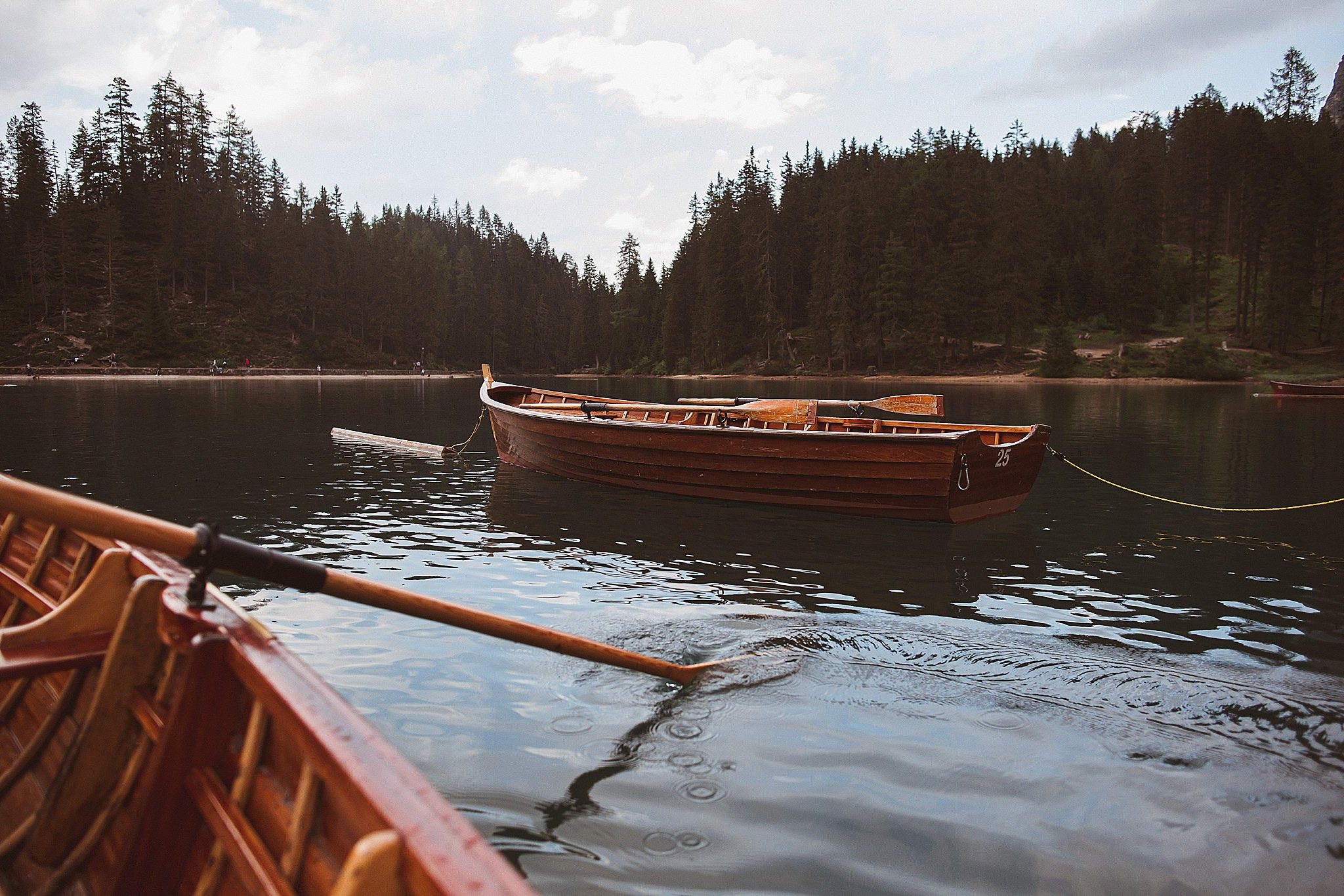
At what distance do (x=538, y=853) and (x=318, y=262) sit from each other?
10100cm

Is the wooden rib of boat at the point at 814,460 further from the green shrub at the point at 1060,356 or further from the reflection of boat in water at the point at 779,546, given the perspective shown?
the green shrub at the point at 1060,356

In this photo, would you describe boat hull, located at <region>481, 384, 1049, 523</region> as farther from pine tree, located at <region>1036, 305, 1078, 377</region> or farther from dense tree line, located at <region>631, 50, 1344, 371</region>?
dense tree line, located at <region>631, 50, 1344, 371</region>

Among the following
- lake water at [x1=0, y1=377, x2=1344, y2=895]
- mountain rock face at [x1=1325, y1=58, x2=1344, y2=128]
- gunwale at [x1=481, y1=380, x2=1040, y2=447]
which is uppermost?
mountain rock face at [x1=1325, y1=58, x2=1344, y2=128]

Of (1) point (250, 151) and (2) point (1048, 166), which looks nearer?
(2) point (1048, 166)

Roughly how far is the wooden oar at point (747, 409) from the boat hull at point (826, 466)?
845 millimetres

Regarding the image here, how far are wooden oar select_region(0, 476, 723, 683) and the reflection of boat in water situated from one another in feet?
14.6

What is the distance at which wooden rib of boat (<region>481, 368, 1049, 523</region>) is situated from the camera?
10672 mm

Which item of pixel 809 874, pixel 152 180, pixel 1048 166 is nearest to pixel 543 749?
pixel 809 874

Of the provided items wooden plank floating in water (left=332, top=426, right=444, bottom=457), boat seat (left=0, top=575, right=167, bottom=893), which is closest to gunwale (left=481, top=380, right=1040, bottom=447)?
wooden plank floating in water (left=332, top=426, right=444, bottom=457)

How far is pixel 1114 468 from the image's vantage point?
53.4 ft

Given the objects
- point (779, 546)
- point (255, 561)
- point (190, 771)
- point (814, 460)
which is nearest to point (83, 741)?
point (190, 771)

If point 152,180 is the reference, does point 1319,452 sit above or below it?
below

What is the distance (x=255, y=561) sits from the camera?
8.84 feet

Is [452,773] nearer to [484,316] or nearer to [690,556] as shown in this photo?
[690,556]
